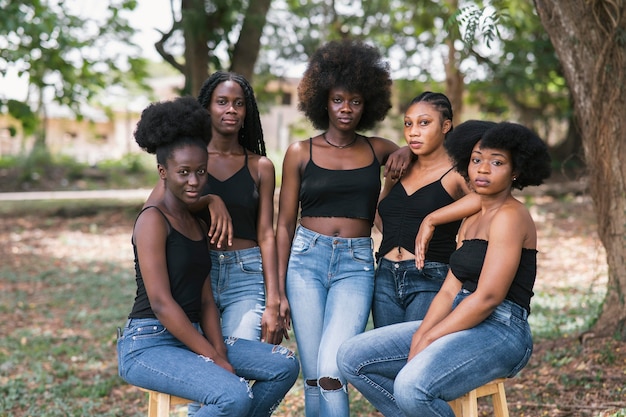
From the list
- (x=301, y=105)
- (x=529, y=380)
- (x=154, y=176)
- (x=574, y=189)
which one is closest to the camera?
(x=301, y=105)

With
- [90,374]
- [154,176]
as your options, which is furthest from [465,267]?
[154,176]

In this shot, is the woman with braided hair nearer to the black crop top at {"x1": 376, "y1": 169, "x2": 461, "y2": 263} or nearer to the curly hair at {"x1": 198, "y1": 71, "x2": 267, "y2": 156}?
the curly hair at {"x1": 198, "y1": 71, "x2": 267, "y2": 156}

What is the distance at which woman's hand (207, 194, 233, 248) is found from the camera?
3865 mm

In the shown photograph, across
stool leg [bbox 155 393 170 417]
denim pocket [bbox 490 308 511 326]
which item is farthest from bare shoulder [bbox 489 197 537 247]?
stool leg [bbox 155 393 170 417]

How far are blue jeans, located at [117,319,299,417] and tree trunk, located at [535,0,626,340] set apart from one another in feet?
9.55

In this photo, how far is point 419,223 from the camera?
13.4 feet

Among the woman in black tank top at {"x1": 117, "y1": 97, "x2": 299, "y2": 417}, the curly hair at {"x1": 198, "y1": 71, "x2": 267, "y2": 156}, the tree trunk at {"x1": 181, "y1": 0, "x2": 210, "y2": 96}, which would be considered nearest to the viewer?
the woman in black tank top at {"x1": 117, "y1": 97, "x2": 299, "y2": 417}

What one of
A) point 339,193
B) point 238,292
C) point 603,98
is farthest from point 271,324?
point 603,98

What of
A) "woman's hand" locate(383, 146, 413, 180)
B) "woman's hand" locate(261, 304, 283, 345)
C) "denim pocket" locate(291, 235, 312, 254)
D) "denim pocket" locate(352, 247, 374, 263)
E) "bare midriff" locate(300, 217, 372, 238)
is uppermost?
"woman's hand" locate(383, 146, 413, 180)

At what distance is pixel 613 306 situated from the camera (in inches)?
222

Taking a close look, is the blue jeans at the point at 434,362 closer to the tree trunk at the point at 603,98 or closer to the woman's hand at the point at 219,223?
the woman's hand at the point at 219,223

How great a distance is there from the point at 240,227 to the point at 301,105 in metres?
0.99

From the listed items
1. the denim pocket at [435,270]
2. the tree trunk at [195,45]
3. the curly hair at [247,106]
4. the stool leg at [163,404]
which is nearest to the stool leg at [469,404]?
the denim pocket at [435,270]

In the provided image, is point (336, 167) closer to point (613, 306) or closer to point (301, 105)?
point (301, 105)
